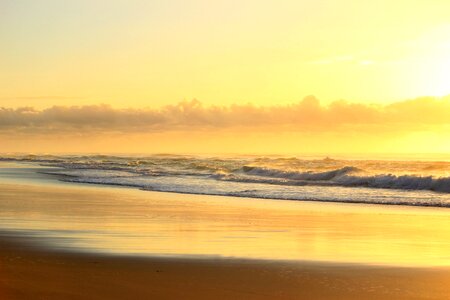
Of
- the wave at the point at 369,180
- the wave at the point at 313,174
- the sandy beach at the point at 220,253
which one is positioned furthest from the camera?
the wave at the point at 313,174

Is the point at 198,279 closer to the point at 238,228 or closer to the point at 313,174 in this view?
the point at 238,228

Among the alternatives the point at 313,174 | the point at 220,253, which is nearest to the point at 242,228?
the point at 220,253

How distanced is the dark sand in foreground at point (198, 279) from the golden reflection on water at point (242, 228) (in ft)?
2.96

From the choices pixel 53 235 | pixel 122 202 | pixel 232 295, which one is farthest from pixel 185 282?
pixel 122 202

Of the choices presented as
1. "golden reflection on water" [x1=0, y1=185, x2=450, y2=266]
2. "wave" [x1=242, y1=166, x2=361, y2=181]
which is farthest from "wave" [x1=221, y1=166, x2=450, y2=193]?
"golden reflection on water" [x1=0, y1=185, x2=450, y2=266]

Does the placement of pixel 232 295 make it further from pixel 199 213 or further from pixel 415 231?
pixel 199 213

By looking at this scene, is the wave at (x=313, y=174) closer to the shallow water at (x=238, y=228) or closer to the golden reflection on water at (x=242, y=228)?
the shallow water at (x=238, y=228)

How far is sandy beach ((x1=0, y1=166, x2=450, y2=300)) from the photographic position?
8.24 m

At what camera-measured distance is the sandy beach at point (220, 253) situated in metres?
8.24

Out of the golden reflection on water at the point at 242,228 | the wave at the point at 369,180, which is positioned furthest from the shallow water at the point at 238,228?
the wave at the point at 369,180

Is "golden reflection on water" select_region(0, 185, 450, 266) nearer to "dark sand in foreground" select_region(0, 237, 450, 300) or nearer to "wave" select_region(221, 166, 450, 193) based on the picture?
"dark sand in foreground" select_region(0, 237, 450, 300)

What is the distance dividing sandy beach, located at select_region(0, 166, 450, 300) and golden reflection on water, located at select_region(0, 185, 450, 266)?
0.03 meters

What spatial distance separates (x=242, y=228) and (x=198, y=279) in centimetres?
576

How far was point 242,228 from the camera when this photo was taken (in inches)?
573
